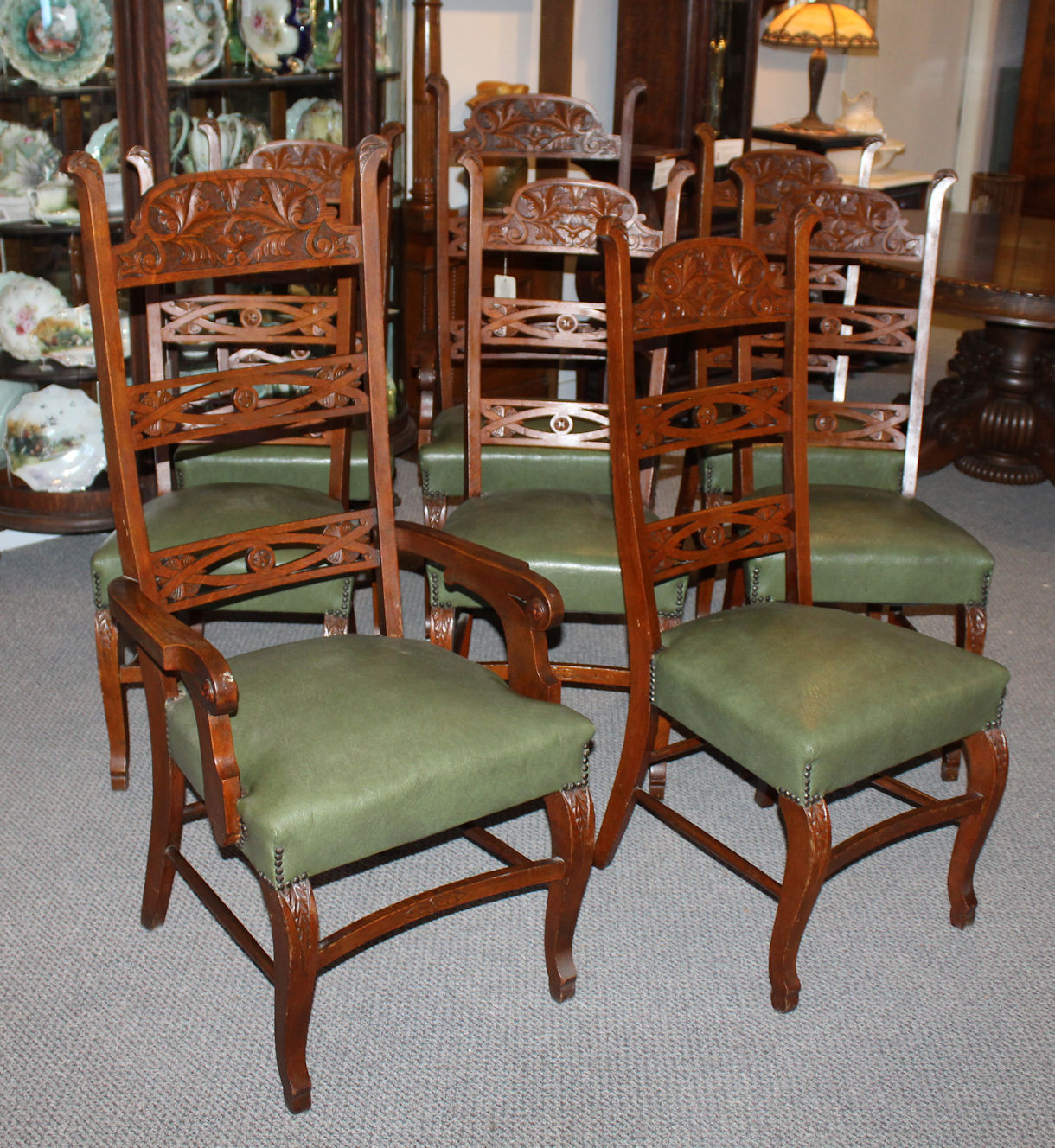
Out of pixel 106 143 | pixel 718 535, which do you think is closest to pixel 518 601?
pixel 718 535

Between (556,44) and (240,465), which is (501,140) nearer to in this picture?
(240,465)

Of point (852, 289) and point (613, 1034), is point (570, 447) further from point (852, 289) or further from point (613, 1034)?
point (613, 1034)

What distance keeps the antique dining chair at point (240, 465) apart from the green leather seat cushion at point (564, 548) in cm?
28

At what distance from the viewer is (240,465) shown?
263cm

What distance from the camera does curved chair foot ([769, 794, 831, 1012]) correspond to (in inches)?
68.9

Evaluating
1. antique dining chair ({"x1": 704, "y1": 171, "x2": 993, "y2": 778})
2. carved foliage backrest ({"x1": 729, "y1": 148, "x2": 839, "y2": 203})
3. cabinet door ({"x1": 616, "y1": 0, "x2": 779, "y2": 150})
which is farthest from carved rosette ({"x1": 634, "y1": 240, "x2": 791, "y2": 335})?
cabinet door ({"x1": 616, "y1": 0, "x2": 779, "y2": 150})

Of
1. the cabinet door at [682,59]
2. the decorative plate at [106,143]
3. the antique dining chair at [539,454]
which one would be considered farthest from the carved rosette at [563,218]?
the cabinet door at [682,59]

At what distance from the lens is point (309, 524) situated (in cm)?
192

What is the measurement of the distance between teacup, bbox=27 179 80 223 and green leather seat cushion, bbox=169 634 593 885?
1.82 m

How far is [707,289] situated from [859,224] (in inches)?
32.1

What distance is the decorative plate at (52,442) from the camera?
325cm

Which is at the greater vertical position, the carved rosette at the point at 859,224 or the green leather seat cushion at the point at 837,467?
the carved rosette at the point at 859,224

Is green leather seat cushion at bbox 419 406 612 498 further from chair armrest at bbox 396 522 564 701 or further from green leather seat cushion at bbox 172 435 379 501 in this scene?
chair armrest at bbox 396 522 564 701

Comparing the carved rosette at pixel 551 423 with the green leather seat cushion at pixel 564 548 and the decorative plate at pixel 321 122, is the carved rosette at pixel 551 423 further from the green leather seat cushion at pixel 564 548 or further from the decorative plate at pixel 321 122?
the decorative plate at pixel 321 122
